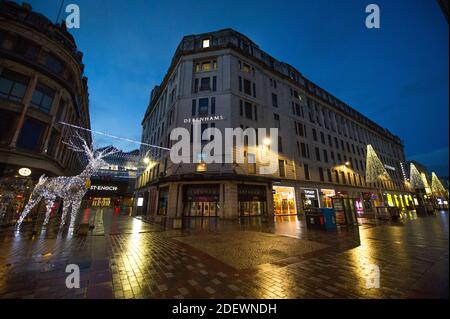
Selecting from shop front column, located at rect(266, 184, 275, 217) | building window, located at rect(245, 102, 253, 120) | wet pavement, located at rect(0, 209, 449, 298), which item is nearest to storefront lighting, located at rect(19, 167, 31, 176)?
wet pavement, located at rect(0, 209, 449, 298)

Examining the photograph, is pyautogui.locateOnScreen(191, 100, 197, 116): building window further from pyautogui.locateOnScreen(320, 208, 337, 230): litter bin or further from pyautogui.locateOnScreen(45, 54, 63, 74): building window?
pyautogui.locateOnScreen(320, 208, 337, 230): litter bin

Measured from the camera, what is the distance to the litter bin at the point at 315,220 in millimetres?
11093

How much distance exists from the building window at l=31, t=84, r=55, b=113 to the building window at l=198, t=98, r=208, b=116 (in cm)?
1466

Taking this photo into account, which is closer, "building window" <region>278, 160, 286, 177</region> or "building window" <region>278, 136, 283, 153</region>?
"building window" <region>278, 160, 286, 177</region>

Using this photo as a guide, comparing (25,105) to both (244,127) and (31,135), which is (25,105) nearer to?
(31,135)

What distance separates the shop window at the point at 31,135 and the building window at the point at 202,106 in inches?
610

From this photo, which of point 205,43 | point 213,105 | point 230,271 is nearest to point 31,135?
point 213,105

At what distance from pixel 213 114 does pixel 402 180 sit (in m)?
56.6

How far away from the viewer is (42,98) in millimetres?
16094

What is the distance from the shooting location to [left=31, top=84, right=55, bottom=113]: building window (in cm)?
1556

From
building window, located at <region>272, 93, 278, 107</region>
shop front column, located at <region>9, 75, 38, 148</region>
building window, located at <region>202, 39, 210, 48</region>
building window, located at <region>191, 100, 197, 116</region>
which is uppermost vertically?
building window, located at <region>202, 39, 210, 48</region>

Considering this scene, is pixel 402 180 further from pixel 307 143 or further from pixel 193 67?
pixel 193 67

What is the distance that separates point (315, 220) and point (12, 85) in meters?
25.8

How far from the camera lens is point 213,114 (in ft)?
74.0
